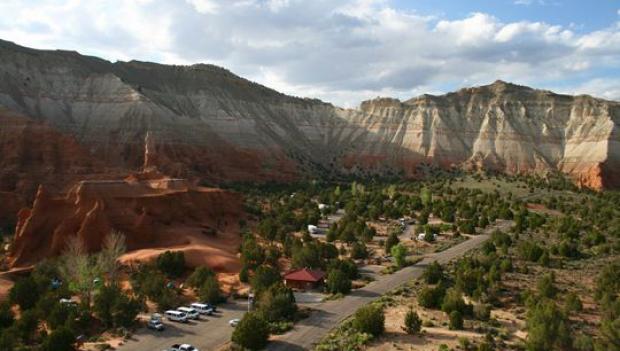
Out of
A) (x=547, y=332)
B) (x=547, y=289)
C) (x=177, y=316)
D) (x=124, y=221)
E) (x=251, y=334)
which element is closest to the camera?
(x=547, y=332)

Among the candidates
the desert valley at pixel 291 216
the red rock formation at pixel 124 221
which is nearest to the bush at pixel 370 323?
the desert valley at pixel 291 216

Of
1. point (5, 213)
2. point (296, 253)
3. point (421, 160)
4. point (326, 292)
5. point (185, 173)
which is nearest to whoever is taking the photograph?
Result: point (326, 292)

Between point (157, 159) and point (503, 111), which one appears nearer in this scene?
point (157, 159)

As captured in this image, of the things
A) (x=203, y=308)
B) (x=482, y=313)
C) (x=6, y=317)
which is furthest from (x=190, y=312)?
(x=482, y=313)

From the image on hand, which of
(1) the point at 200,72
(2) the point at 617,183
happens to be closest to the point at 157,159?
(1) the point at 200,72

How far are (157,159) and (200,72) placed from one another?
42.7m

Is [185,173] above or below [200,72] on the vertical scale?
below

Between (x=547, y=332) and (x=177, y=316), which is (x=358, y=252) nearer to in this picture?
(x=177, y=316)

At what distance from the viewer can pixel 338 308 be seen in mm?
32375

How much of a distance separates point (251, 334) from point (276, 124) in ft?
320

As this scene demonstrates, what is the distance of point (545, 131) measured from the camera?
118 m

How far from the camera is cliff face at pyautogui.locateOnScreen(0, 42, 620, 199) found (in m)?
87.9

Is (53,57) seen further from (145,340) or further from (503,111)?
(503,111)

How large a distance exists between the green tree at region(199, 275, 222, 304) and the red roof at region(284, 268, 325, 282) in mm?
5409
